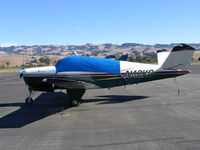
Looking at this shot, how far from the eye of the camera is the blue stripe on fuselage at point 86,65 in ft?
35.8

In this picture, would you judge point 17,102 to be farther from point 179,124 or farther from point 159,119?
point 179,124

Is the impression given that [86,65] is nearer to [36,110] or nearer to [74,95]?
[74,95]

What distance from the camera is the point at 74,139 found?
253 inches

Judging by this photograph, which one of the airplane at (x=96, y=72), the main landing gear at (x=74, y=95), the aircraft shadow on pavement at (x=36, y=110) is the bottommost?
the aircraft shadow on pavement at (x=36, y=110)

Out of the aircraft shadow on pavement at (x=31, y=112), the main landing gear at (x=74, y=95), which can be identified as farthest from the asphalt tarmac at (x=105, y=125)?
the main landing gear at (x=74, y=95)

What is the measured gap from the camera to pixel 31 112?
1013 centimetres

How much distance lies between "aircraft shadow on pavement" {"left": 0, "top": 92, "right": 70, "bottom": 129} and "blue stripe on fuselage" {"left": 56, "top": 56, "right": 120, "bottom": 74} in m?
2.18

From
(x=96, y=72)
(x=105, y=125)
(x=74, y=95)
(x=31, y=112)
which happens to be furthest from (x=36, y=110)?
(x=105, y=125)

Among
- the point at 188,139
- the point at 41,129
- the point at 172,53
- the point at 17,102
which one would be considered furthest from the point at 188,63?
the point at 17,102

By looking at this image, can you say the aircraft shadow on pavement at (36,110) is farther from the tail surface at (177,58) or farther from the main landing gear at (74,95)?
the tail surface at (177,58)

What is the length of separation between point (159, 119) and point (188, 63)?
16.7 feet

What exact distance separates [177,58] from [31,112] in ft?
29.1

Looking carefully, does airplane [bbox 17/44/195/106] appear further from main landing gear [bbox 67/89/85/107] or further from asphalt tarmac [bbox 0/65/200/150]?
asphalt tarmac [bbox 0/65/200/150]

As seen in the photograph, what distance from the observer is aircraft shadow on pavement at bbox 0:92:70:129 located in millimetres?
8483
